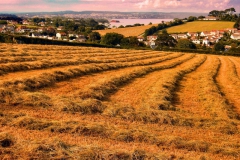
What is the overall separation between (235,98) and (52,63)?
1086cm

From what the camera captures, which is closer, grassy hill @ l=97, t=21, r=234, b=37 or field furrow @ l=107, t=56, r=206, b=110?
field furrow @ l=107, t=56, r=206, b=110

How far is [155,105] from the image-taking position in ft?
31.7

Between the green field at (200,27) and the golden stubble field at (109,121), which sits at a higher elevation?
the green field at (200,27)

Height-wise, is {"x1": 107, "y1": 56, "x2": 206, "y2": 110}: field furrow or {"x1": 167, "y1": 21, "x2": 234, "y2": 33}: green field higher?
{"x1": 167, "y1": 21, "x2": 234, "y2": 33}: green field

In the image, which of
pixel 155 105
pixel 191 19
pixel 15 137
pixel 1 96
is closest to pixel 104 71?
pixel 155 105

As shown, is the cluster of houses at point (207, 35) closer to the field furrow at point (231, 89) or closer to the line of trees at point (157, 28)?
the line of trees at point (157, 28)

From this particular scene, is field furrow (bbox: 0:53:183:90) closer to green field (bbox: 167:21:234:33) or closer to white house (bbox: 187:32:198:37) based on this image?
white house (bbox: 187:32:198:37)

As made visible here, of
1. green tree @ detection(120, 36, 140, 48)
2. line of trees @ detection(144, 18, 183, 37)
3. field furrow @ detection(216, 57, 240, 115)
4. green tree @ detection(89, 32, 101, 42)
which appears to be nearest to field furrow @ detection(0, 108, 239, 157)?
field furrow @ detection(216, 57, 240, 115)

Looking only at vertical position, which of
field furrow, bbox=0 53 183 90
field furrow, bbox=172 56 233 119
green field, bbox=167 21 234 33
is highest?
green field, bbox=167 21 234 33

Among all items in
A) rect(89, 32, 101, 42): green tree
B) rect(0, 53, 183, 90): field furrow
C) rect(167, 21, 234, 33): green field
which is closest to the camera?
rect(0, 53, 183, 90): field furrow

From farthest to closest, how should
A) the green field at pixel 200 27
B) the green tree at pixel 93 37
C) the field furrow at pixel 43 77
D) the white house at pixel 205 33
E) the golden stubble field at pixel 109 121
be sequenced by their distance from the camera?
the green field at pixel 200 27 → the white house at pixel 205 33 → the green tree at pixel 93 37 → the field furrow at pixel 43 77 → the golden stubble field at pixel 109 121

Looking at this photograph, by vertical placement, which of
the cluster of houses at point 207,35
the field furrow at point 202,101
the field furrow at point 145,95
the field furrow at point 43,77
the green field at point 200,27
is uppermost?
the green field at point 200,27

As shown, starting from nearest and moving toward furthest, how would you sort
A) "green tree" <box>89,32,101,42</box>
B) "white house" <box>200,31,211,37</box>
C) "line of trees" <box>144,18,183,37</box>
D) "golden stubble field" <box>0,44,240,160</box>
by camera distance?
"golden stubble field" <box>0,44,240,160</box>, "green tree" <box>89,32,101,42</box>, "line of trees" <box>144,18,183,37</box>, "white house" <box>200,31,211,37</box>

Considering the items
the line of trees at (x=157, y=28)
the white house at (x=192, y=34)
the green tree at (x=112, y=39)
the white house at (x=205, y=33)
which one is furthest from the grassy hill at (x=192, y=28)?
the green tree at (x=112, y=39)
